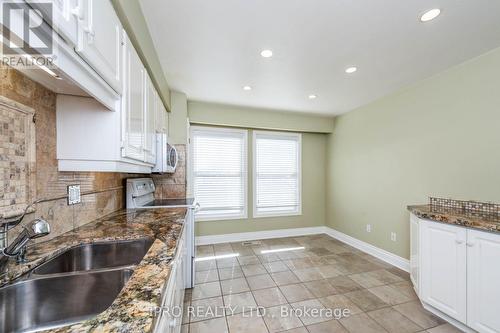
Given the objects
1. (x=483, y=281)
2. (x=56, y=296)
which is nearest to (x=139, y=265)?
(x=56, y=296)

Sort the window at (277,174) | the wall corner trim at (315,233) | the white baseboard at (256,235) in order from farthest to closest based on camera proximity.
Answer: the window at (277,174) → the white baseboard at (256,235) → the wall corner trim at (315,233)

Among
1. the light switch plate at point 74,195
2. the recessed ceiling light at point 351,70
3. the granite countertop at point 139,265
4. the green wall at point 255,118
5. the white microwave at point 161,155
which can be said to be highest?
the recessed ceiling light at point 351,70

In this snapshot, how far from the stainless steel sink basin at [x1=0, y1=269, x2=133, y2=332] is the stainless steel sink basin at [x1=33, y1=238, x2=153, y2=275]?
213 millimetres

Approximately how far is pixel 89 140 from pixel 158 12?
114 cm

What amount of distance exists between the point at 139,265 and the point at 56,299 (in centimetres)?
34

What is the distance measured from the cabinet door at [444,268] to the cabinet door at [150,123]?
265 centimetres

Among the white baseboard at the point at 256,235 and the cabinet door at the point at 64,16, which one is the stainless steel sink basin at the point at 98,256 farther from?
the white baseboard at the point at 256,235

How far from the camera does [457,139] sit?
2.37m

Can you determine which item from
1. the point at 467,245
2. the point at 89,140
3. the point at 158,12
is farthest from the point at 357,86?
the point at 89,140

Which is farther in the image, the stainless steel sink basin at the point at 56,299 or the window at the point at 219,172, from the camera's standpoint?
the window at the point at 219,172

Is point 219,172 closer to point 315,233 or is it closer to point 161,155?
point 161,155

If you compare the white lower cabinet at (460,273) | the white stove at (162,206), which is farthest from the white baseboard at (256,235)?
the white lower cabinet at (460,273)

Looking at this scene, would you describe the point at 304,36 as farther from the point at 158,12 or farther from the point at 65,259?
the point at 65,259

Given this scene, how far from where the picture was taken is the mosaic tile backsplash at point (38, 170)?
0.99 metres
